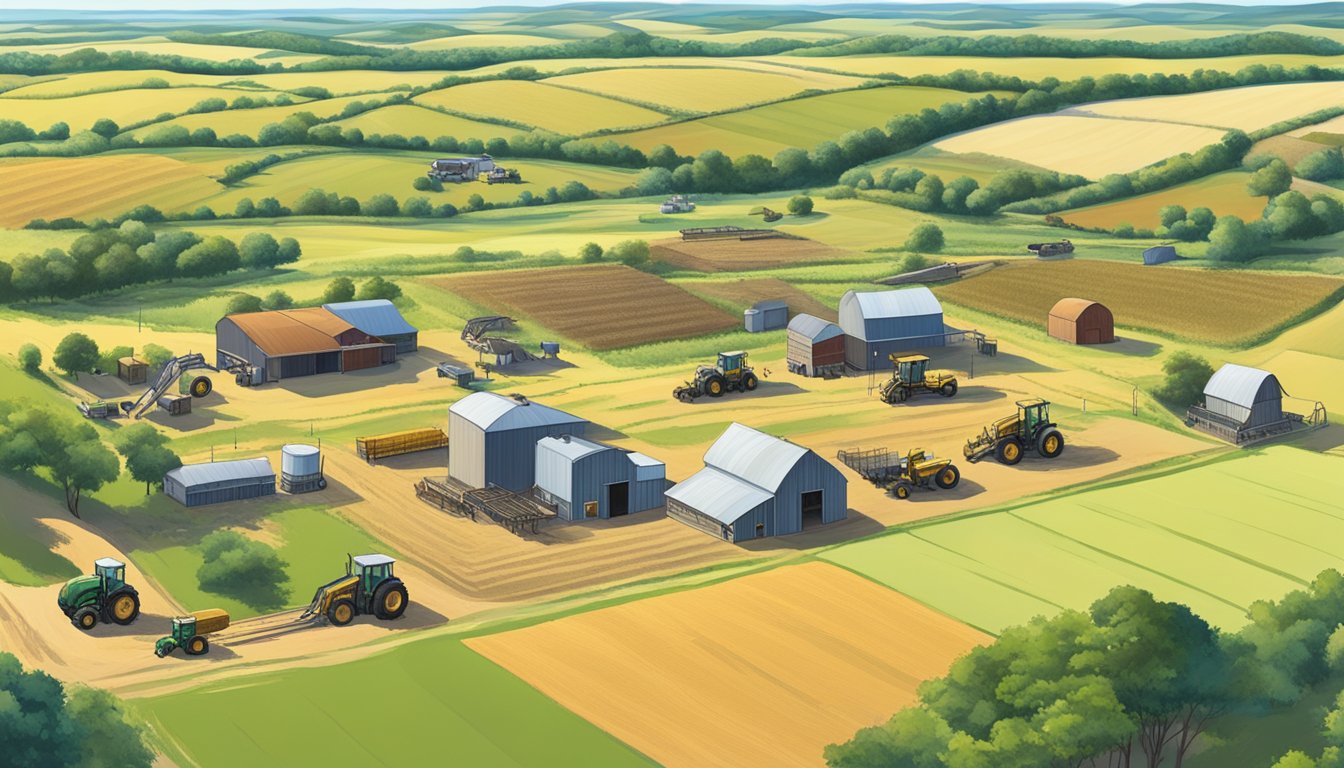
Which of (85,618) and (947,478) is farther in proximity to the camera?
(947,478)

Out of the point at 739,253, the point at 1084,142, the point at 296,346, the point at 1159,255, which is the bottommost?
the point at 739,253

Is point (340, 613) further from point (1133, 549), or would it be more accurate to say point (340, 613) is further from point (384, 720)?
point (1133, 549)

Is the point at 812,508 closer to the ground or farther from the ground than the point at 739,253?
farther from the ground

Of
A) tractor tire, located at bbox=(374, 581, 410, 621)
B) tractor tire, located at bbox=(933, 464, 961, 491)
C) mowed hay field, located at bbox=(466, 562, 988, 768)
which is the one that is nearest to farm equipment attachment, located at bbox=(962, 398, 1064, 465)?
tractor tire, located at bbox=(933, 464, 961, 491)

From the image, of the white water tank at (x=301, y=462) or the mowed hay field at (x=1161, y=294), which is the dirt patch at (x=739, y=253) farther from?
the white water tank at (x=301, y=462)

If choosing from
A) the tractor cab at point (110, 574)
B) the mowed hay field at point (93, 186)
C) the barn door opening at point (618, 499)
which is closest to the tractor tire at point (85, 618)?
the tractor cab at point (110, 574)

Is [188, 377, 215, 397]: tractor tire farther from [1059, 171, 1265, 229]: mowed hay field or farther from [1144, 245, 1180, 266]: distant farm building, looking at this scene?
[1059, 171, 1265, 229]: mowed hay field

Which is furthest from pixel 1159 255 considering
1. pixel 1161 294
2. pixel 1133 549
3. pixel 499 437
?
pixel 499 437
